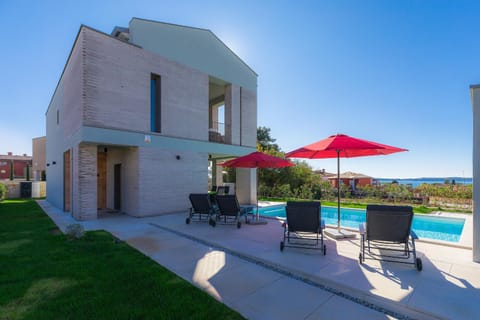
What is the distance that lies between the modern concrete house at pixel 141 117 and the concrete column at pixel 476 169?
9609 mm

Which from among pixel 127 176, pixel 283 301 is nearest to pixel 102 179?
pixel 127 176

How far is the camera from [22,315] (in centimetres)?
265

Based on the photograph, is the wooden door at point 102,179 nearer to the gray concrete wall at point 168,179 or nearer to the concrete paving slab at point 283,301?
the gray concrete wall at point 168,179

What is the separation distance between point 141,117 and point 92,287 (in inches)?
303

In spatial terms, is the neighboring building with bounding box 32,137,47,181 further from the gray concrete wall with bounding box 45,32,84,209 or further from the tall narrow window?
the tall narrow window

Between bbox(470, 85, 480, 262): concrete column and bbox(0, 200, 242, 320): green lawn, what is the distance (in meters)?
4.84

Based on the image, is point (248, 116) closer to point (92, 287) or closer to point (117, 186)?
point (117, 186)

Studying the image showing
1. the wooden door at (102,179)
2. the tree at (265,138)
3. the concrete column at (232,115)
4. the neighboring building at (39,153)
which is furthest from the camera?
the tree at (265,138)

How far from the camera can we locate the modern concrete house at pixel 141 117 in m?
8.78

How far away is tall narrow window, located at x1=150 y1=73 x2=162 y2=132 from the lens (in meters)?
10.4

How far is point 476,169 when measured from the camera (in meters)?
4.31

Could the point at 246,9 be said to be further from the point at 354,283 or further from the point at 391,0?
the point at 354,283

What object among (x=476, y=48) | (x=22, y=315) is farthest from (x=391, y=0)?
(x=22, y=315)

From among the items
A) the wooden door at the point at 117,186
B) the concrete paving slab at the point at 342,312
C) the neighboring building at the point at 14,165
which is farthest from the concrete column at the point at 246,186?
the neighboring building at the point at 14,165
